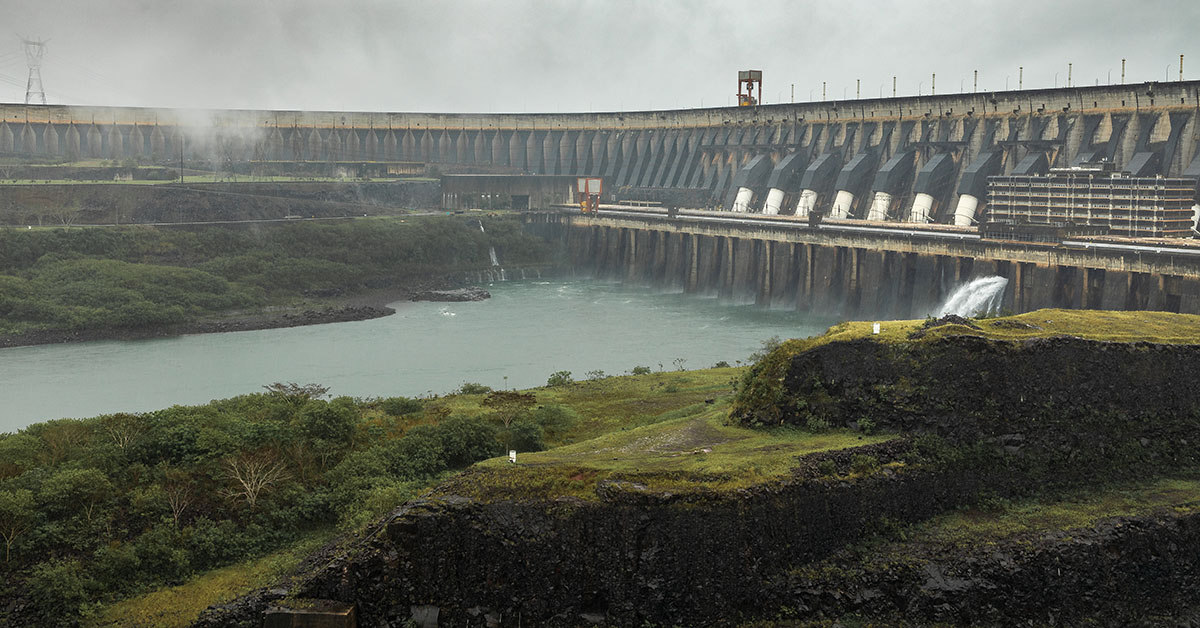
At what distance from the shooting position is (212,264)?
8231 centimetres

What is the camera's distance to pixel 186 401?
50.7 meters

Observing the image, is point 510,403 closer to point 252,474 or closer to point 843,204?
point 252,474

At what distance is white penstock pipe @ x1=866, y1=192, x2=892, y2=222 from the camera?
84.7 m

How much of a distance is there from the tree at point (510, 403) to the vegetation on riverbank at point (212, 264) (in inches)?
1454

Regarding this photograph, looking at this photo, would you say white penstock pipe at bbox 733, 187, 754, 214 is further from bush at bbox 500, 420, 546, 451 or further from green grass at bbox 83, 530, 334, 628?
green grass at bbox 83, 530, 334, 628

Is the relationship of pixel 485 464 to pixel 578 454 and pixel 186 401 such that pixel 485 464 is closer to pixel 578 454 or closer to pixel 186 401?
pixel 578 454

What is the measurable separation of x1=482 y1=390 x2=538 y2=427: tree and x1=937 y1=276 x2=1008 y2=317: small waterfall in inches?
1144

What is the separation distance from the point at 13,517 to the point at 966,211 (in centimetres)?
6174

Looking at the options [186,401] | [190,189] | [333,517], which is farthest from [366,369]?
[190,189]

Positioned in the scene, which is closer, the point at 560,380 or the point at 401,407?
the point at 401,407

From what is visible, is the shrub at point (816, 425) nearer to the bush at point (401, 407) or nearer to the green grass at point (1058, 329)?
the green grass at point (1058, 329)

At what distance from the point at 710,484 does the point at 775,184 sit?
75.2 m

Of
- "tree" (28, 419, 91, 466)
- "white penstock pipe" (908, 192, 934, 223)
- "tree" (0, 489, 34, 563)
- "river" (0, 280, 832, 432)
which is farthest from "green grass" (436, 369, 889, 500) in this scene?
"white penstock pipe" (908, 192, 934, 223)

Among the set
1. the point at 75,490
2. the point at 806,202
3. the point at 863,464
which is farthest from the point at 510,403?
the point at 806,202
